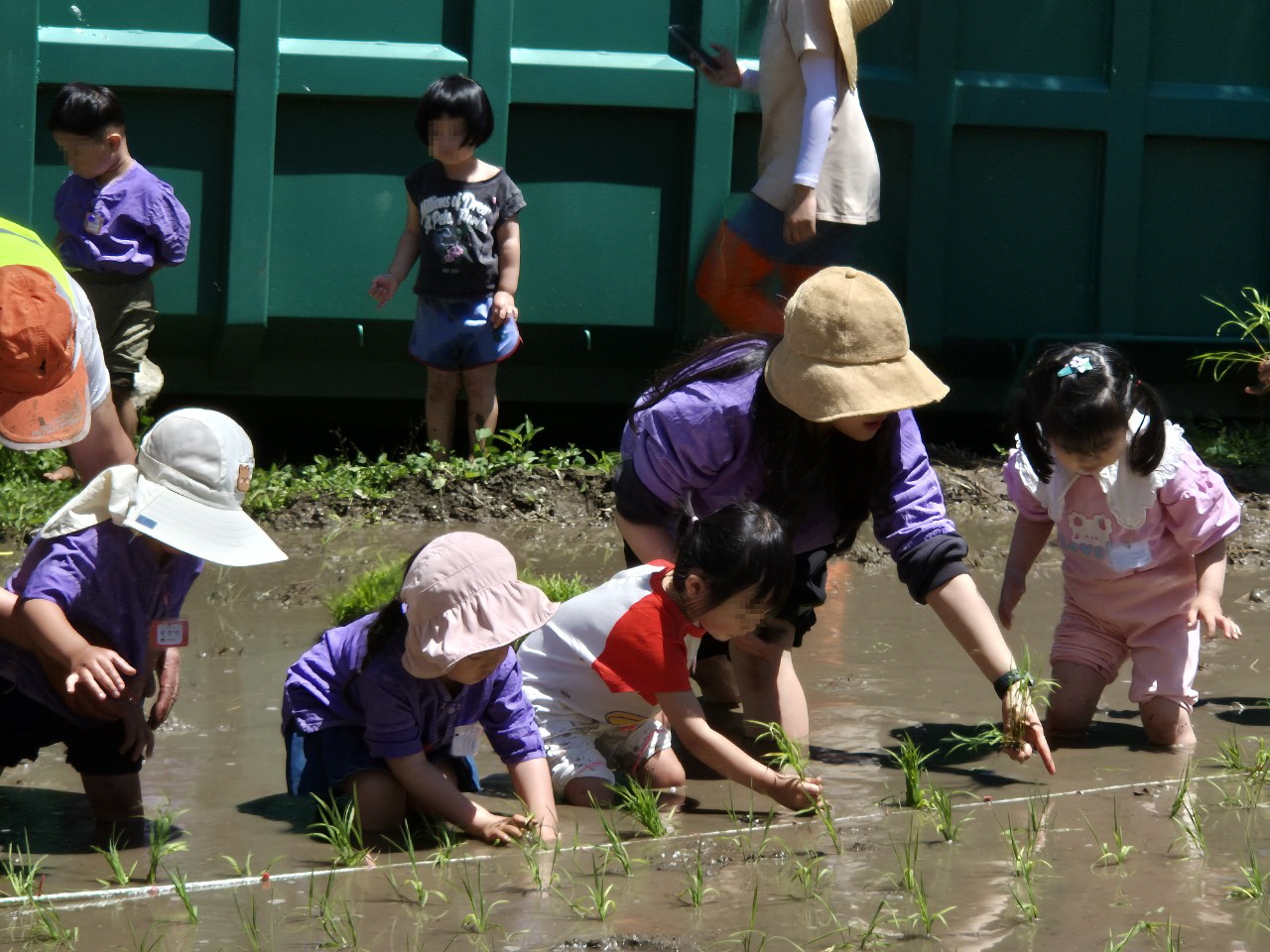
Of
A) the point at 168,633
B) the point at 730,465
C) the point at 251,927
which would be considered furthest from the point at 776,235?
the point at 251,927

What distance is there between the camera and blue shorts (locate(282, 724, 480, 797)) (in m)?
3.56

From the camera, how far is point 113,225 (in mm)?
5961

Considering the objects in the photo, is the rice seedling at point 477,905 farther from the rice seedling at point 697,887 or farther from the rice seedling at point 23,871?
the rice seedling at point 23,871

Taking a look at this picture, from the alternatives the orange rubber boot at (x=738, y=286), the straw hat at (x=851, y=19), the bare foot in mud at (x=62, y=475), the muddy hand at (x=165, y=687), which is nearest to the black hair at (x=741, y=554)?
the muddy hand at (x=165, y=687)

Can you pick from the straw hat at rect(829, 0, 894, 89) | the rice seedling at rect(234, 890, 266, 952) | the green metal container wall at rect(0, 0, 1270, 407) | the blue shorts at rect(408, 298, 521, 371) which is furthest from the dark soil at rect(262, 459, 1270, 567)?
the rice seedling at rect(234, 890, 266, 952)

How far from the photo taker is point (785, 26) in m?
6.01

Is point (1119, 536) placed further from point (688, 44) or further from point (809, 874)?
point (688, 44)

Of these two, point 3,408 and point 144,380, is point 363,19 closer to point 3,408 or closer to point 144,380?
point 144,380

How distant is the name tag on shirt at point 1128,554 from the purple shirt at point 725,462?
52 cm

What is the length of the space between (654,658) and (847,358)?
0.75m

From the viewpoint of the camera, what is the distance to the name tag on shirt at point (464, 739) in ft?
11.7

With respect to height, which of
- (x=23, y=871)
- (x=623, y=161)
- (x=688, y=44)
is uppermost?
(x=688, y=44)

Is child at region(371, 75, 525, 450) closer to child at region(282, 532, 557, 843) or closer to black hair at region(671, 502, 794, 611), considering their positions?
child at region(282, 532, 557, 843)

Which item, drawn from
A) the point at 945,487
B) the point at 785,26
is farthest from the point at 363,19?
the point at 945,487
